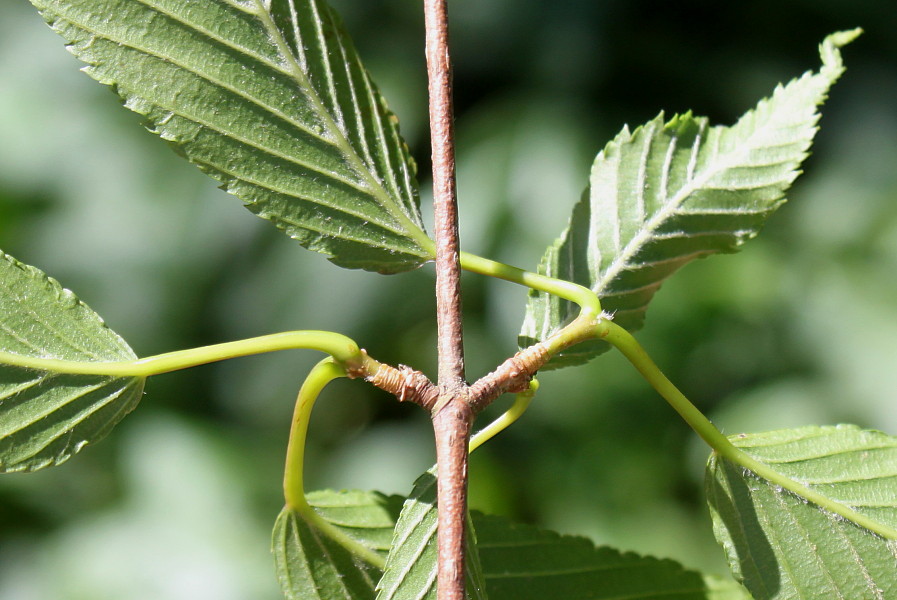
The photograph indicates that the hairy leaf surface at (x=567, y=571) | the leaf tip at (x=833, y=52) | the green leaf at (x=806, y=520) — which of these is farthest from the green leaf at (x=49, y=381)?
the leaf tip at (x=833, y=52)

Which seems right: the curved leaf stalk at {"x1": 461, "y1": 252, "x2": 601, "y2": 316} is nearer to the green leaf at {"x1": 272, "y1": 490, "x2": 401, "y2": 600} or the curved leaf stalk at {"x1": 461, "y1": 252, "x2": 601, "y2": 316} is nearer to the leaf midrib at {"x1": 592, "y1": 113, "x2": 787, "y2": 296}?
the leaf midrib at {"x1": 592, "y1": 113, "x2": 787, "y2": 296}

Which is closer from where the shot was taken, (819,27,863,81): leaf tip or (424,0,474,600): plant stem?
(424,0,474,600): plant stem

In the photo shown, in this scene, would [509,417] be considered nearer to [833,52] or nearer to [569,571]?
[569,571]

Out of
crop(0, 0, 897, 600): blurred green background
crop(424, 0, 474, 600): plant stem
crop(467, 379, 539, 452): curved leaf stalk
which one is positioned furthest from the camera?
crop(0, 0, 897, 600): blurred green background

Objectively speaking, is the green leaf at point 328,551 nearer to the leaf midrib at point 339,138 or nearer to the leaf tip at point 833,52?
the leaf midrib at point 339,138

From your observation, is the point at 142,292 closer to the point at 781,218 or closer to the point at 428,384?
the point at 781,218

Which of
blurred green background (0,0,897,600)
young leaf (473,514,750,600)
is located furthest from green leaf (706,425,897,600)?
blurred green background (0,0,897,600)
